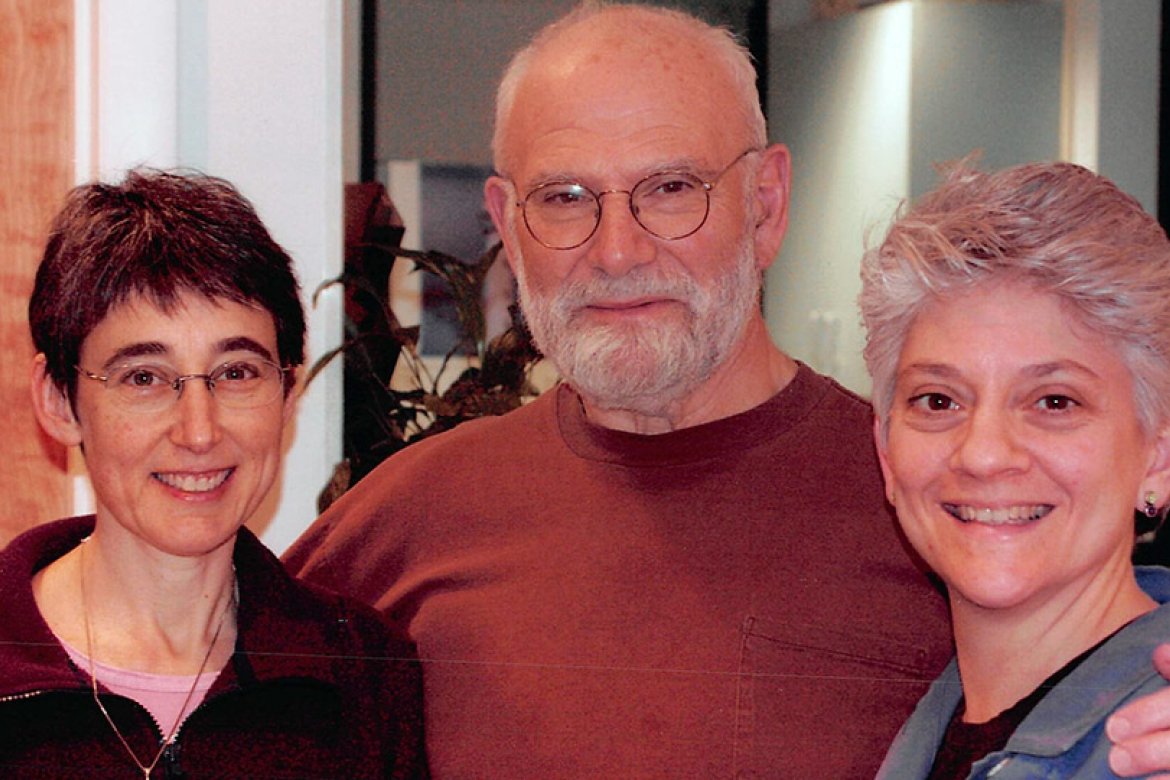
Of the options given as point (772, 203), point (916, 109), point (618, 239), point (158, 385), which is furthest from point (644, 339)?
point (916, 109)

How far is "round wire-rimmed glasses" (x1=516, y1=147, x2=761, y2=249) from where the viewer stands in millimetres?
1520

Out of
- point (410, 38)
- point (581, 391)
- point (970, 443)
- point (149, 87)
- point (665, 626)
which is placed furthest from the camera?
point (410, 38)

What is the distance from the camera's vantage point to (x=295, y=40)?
195cm

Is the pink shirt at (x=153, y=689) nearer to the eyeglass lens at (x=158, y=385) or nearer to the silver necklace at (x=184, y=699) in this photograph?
the silver necklace at (x=184, y=699)

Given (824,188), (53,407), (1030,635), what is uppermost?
(824,188)

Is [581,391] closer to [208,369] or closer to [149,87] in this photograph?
[208,369]

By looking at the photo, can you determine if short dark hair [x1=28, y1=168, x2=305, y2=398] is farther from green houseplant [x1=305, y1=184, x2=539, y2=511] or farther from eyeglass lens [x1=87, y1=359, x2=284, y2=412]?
green houseplant [x1=305, y1=184, x2=539, y2=511]

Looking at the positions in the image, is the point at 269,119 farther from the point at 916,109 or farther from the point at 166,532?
the point at 916,109

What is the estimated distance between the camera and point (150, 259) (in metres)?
1.28

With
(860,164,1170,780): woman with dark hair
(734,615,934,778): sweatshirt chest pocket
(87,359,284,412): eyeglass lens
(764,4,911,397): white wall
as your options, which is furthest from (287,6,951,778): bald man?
(87,359,284,412): eyeglass lens

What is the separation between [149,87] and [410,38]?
1.19 feet

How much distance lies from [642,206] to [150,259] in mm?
507

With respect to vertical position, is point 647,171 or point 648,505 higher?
point 647,171

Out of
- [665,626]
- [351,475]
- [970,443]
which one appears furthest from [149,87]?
[970,443]
